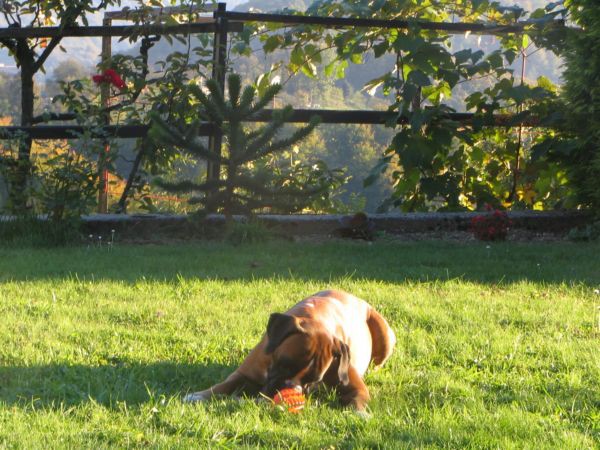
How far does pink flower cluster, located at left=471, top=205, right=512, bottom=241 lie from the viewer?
8.73 meters

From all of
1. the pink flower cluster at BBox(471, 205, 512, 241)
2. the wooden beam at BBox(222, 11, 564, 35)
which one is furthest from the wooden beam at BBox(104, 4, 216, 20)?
the pink flower cluster at BBox(471, 205, 512, 241)

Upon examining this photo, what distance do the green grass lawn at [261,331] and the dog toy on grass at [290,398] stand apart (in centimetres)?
4

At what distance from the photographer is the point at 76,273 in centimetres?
679

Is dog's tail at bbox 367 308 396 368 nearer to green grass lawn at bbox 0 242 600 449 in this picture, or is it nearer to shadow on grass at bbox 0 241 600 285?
green grass lawn at bbox 0 242 600 449

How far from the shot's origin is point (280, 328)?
152 inches

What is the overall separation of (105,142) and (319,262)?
2.63m

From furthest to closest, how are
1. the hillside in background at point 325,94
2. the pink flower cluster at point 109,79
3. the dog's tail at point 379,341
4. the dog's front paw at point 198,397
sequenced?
the hillside in background at point 325,94 → the pink flower cluster at point 109,79 → the dog's tail at point 379,341 → the dog's front paw at point 198,397

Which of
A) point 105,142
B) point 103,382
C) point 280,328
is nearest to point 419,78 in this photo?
point 105,142

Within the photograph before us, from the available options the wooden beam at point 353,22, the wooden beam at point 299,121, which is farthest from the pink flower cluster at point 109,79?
the wooden beam at point 353,22

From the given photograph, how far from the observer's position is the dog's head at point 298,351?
12.6 feet

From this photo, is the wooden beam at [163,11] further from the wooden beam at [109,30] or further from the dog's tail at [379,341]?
the dog's tail at [379,341]

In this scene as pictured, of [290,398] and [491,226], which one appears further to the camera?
[491,226]

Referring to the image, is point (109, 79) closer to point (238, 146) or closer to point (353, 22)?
point (238, 146)

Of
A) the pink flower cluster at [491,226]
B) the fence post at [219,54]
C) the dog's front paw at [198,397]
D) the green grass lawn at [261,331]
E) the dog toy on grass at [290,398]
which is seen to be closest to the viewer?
the green grass lawn at [261,331]
